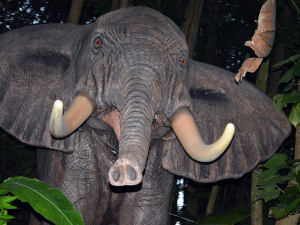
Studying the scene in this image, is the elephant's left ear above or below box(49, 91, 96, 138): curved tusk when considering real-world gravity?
above

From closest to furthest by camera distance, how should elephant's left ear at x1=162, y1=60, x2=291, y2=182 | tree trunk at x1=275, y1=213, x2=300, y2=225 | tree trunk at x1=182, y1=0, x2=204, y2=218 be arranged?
1. elephant's left ear at x1=162, y1=60, x2=291, y2=182
2. tree trunk at x1=275, y1=213, x2=300, y2=225
3. tree trunk at x1=182, y1=0, x2=204, y2=218

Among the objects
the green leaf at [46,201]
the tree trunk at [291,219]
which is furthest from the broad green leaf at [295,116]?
the green leaf at [46,201]

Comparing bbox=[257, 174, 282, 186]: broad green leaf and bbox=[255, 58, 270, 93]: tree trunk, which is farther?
bbox=[255, 58, 270, 93]: tree trunk

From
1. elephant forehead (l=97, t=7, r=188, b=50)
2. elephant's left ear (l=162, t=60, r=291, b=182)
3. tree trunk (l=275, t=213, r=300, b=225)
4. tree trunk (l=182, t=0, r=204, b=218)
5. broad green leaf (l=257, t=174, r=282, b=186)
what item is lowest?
tree trunk (l=275, t=213, r=300, b=225)

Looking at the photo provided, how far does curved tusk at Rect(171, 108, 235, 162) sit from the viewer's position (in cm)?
211

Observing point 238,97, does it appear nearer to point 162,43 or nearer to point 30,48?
point 162,43

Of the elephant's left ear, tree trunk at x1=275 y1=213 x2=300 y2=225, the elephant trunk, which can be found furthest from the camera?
tree trunk at x1=275 y1=213 x2=300 y2=225

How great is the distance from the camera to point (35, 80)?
3117mm

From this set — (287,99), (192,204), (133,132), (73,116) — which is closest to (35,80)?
(73,116)

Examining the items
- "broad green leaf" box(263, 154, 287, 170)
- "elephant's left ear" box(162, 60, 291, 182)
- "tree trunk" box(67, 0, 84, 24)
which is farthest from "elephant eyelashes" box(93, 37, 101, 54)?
"tree trunk" box(67, 0, 84, 24)

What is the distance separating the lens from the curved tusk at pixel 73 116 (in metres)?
2.19

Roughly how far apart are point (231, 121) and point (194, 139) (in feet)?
2.94

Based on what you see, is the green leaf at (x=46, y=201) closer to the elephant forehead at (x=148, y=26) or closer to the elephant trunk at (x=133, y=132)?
the elephant trunk at (x=133, y=132)

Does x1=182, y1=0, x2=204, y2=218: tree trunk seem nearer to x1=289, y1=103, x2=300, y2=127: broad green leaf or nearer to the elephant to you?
the elephant
